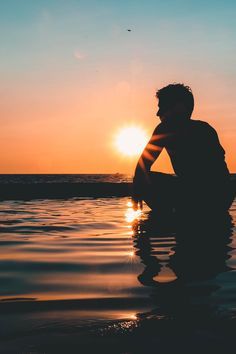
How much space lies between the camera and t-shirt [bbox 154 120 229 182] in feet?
20.5

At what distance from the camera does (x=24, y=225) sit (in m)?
7.95

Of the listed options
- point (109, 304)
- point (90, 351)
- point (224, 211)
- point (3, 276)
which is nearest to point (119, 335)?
point (90, 351)

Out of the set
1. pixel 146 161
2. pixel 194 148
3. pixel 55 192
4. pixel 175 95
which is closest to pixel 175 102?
pixel 175 95

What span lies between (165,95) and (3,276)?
3.51m

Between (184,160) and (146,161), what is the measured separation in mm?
651

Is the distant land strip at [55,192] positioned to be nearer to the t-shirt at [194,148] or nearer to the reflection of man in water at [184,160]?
the reflection of man in water at [184,160]

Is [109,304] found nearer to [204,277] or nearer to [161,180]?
[204,277]

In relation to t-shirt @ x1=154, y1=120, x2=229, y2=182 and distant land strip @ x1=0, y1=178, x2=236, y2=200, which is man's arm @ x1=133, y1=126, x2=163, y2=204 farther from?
distant land strip @ x1=0, y1=178, x2=236, y2=200

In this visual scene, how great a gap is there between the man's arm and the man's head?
260mm

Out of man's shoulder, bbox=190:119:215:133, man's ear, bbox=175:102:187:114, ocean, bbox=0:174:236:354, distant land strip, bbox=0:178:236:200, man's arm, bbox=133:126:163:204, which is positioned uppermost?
man's ear, bbox=175:102:187:114

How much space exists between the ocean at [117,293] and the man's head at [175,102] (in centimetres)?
161

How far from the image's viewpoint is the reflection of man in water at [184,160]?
6180 mm

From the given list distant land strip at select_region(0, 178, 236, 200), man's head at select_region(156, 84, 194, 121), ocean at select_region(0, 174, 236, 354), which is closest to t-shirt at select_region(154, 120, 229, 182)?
man's head at select_region(156, 84, 194, 121)

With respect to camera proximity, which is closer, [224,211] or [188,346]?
[188,346]
